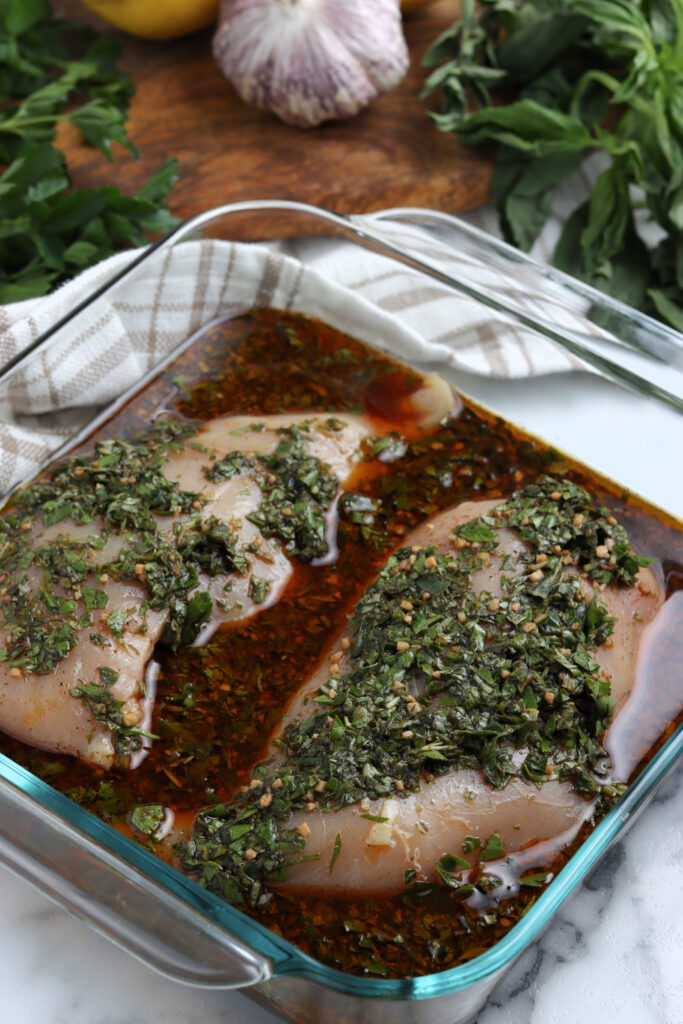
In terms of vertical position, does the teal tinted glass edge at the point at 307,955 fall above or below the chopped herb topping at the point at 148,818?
above

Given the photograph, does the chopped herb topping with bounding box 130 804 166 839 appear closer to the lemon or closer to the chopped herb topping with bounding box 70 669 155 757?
the chopped herb topping with bounding box 70 669 155 757

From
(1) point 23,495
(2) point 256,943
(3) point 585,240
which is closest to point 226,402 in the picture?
(1) point 23,495

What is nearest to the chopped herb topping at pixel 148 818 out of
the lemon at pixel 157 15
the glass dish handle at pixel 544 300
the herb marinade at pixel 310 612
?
the herb marinade at pixel 310 612

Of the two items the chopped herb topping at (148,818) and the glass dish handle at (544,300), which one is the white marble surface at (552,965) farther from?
the glass dish handle at (544,300)

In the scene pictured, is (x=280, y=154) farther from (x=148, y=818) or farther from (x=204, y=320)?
(x=148, y=818)

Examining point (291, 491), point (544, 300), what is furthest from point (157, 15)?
point (291, 491)

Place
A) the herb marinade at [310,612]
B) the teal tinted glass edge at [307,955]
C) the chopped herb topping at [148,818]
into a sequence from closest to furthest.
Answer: the teal tinted glass edge at [307,955]
the herb marinade at [310,612]
the chopped herb topping at [148,818]

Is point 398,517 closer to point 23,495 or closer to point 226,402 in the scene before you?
point 226,402
